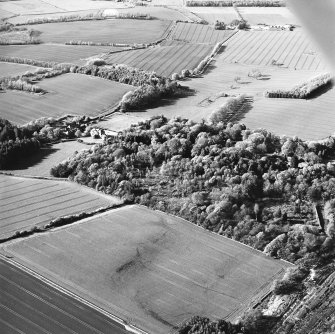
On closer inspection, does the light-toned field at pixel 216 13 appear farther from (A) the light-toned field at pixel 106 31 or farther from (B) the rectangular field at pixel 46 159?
(B) the rectangular field at pixel 46 159

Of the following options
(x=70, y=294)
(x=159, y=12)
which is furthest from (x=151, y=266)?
(x=159, y=12)

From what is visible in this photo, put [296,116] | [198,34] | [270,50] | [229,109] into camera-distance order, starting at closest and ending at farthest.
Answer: [296,116] < [229,109] < [270,50] < [198,34]

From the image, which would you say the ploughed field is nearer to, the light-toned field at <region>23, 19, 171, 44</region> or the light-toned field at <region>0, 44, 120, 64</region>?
the light-toned field at <region>0, 44, 120, 64</region>

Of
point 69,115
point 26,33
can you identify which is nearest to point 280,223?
point 69,115

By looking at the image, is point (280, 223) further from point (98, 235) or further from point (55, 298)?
point (55, 298)

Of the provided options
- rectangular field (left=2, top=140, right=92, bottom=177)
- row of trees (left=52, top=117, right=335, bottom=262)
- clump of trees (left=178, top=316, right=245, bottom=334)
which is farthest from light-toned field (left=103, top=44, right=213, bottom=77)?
clump of trees (left=178, top=316, right=245, bottom=334)

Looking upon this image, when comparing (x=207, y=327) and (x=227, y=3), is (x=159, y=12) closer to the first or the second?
(x=227, y=3)

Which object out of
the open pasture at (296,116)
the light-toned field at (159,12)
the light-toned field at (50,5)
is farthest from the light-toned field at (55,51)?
the open pasture at (296,116)

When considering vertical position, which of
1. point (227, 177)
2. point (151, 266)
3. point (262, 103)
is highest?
point (262, 103)
